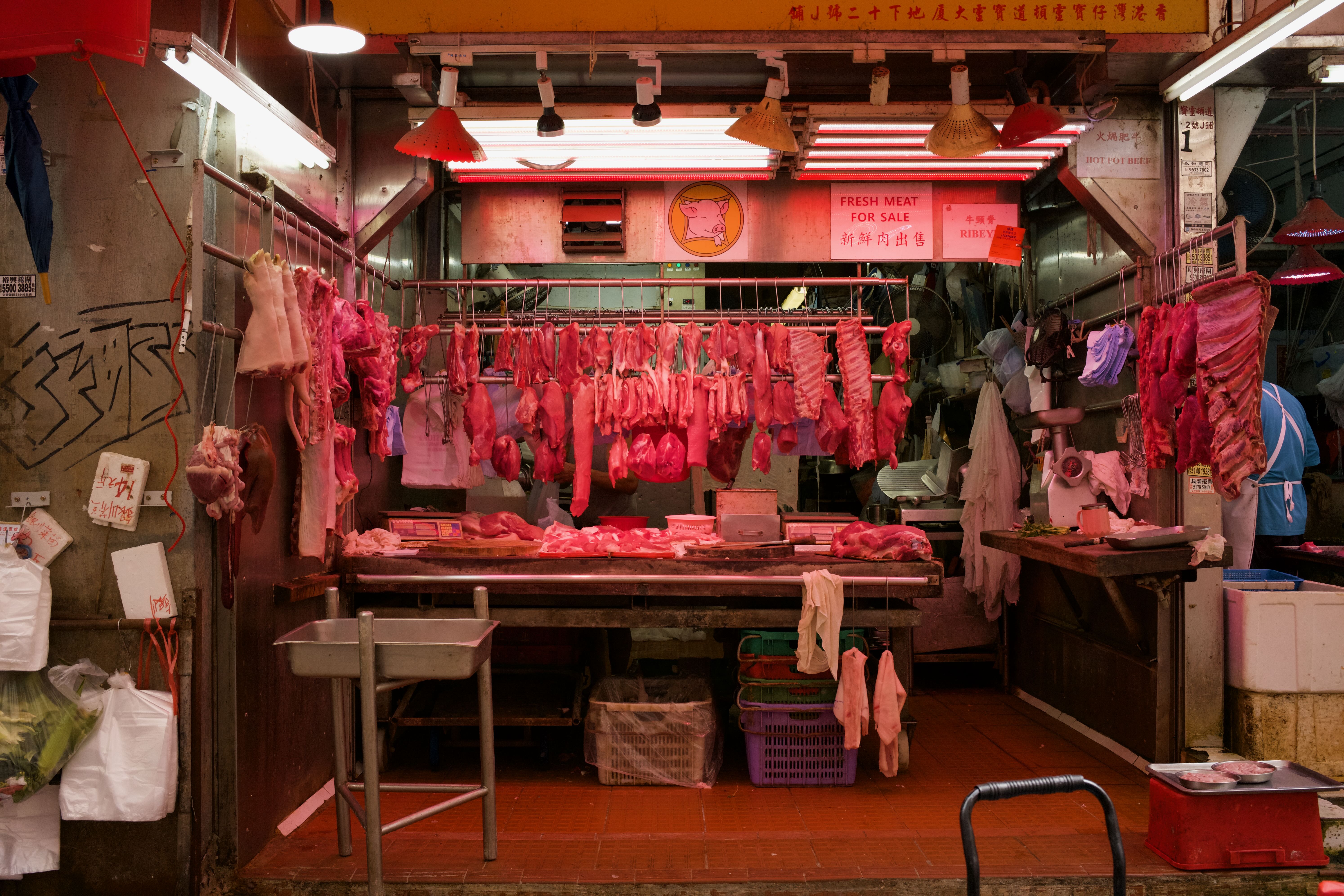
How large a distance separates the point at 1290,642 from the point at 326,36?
5.86m

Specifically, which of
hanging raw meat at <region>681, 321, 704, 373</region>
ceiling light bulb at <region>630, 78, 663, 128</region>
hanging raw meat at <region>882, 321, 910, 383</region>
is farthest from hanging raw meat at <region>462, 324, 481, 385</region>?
hanging raw meat at <region>882, 321, 910, 383</region>

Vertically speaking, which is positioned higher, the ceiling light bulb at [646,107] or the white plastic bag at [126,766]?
the ceiling light bulb at [646,107]

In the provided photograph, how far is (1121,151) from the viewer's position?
5656 mm

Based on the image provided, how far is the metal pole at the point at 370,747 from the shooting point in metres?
3.42

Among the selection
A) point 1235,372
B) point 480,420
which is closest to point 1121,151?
point 1235,372

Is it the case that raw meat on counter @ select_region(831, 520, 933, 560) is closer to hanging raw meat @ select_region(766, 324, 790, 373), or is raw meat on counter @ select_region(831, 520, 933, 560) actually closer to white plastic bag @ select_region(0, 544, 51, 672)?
hanging raw meat @ select_region(766, 324, 790, 373)

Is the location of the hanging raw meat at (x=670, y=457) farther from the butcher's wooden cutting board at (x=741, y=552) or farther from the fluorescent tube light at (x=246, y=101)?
the fluorescent tube light at (x=246, y=101)

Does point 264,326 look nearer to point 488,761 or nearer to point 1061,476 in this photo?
point 488,761

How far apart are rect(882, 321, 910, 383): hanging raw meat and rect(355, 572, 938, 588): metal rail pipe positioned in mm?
1540

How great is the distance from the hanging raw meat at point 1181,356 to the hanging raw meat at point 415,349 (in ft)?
14.8

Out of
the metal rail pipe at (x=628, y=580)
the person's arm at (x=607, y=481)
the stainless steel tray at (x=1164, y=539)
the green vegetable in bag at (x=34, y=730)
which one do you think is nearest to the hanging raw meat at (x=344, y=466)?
the metal rail pipe at (x=628, y=580)

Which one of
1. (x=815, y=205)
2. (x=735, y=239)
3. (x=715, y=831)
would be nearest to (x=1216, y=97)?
(x=815, y=205)

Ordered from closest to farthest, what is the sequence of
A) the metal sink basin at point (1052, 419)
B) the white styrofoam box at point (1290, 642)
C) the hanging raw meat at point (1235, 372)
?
1. the hanging raw meat at point (1235, 372)
2. the white styrofoam box at point (1290, 642)
3. the metal sink basin at point (1052, 419)

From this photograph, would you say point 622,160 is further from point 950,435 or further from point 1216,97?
point 950,435
